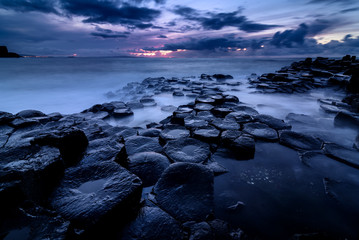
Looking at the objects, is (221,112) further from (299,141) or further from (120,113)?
(120,113)

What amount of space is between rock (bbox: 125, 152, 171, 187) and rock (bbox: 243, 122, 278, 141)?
6.88ft

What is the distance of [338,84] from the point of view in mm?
10375

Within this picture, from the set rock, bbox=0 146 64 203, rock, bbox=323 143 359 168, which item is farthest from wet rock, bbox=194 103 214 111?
rock, bbox=0 146 64 203

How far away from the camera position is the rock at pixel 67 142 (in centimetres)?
226

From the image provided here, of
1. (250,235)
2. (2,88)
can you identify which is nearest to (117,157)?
(250,235)

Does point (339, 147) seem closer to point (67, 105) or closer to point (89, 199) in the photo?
point (89, 199)

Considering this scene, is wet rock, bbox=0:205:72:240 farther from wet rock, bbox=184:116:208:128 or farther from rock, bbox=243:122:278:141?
rock, bbox=243:122:278:141

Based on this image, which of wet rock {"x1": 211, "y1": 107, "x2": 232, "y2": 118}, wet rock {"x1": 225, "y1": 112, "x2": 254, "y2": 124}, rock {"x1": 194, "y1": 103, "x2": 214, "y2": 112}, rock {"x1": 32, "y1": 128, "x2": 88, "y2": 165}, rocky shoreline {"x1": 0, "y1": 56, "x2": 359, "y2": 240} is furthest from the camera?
rock {"x1": 194, "y1": 103, "x2": 214, "y2": 112}

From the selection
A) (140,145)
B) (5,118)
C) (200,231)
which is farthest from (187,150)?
(5,118)

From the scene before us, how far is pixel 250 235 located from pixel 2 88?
65.2 ft

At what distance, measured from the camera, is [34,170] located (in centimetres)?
169

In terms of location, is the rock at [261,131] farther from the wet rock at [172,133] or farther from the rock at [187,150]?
the wet rock at [172,133]

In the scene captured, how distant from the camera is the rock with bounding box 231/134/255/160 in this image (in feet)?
9.24

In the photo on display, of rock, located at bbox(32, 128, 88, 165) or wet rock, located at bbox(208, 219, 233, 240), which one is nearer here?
wet rock, located at bbox(208, 219, 233, 240)
